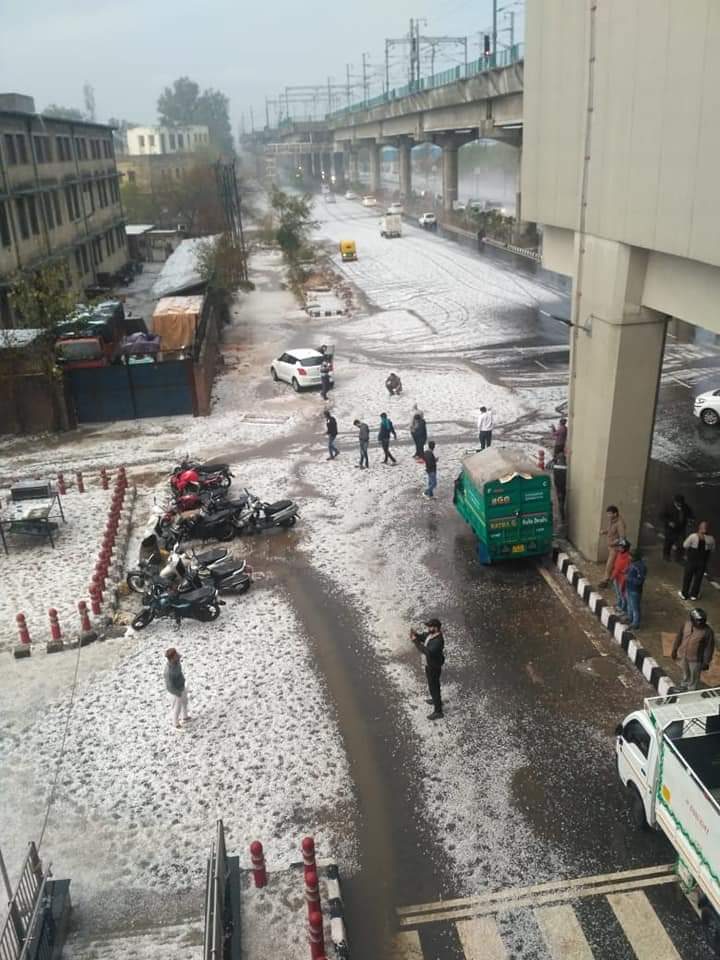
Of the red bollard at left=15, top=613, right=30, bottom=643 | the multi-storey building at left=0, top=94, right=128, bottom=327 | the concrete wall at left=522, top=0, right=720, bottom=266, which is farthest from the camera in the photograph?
the multi-storey building at left=0, top=94, right=128, bottom=327

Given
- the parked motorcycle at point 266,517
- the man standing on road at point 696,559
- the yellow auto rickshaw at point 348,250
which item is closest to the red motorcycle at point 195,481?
the parked motorcycle at point 266,517

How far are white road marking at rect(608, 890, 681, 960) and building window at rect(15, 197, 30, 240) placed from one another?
116 ft

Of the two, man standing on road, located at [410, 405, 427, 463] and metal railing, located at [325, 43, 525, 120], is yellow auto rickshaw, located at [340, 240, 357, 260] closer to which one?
metal railing, located at [325, 43, 525, 120]

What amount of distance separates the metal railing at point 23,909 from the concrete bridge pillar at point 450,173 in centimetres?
8147

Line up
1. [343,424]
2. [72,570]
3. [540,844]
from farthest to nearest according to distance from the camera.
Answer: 1. [343,424]
2. [72,570]
3. [540,844]

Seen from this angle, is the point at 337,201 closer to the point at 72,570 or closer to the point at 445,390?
the point at 445,390

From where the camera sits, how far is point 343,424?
24.0m

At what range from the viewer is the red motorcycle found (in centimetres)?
1827

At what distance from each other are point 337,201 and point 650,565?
361 feet

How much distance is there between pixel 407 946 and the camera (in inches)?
299

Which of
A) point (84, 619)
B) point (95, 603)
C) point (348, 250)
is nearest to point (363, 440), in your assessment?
point (95, 603)

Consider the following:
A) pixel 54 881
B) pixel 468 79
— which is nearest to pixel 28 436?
pixel 54 881

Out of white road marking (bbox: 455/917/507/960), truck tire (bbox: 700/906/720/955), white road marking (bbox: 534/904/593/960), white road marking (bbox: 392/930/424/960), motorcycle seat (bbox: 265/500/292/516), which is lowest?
white road marking (bbox: 392/930/424/960)

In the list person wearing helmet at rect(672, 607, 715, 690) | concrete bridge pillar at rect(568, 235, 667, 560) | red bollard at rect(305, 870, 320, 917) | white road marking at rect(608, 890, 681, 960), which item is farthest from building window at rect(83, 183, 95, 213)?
white road marking at rect(608, 890, 681, 960)
